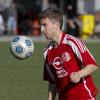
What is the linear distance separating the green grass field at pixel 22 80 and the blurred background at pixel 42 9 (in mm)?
10315

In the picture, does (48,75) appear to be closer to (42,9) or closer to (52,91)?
(52,91)

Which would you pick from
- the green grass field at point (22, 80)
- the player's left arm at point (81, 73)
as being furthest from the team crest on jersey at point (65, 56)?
the green grass field at point (22, 80)

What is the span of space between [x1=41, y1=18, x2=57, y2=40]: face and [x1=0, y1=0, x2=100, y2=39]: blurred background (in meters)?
21.4

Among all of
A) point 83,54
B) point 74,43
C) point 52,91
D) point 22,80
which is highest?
point 74,43

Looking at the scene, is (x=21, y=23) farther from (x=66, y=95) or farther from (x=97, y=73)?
(x=66, y=95)

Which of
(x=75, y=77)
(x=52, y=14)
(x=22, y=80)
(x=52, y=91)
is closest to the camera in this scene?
(x=75, y=77)

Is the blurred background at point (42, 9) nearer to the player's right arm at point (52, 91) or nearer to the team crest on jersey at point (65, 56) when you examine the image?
the player's right arm at point (52, 91)

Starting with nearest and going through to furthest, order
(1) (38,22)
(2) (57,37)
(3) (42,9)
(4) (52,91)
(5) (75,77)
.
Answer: (5) (75,77)
(2) (57,37)
(4) (52,91)
(1) (38,22)
(3) (42,9)

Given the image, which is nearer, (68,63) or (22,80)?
(68,63)

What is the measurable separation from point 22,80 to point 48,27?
279 inches

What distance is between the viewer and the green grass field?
11.4 metres

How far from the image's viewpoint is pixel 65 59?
657cm

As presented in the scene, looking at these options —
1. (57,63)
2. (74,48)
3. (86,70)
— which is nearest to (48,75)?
(57,63)

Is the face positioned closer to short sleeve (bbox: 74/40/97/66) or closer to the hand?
short sleeve (bbox: 74/40/97/66)
